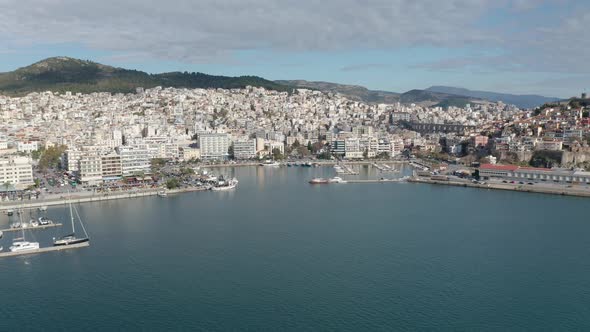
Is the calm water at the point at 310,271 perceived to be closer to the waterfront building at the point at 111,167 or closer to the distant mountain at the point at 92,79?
the waterfront building at the point at 111,167

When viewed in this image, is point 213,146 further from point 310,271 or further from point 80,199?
point 310,271

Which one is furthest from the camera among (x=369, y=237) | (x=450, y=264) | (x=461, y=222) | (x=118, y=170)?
(x=118, y=170)

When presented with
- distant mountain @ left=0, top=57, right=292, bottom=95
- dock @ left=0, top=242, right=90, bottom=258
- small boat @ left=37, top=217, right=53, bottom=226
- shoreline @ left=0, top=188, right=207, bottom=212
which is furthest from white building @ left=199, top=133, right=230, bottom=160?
distant mountain @ left=0, top=57, right=292, bottom=95

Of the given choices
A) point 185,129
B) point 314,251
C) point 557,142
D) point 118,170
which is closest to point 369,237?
point 314,251

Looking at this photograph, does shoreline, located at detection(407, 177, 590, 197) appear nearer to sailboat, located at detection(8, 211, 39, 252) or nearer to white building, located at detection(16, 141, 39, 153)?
sailboat, located at detection(8, 211, 39, 252)

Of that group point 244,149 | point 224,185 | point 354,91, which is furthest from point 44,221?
point 354,91

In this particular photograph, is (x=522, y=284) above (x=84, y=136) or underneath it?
underneath

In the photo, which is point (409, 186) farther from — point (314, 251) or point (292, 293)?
point (292, 293)
